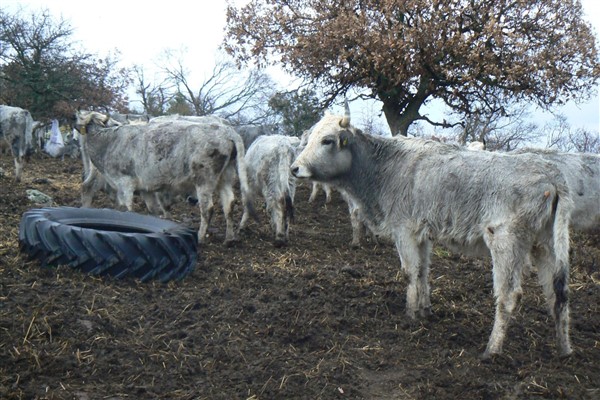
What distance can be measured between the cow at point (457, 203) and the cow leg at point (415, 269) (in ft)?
0.04

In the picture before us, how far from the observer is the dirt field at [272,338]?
182 inches

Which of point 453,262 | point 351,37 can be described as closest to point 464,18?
point 351,37

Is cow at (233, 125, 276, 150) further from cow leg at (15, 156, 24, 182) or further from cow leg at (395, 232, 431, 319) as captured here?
cow leg at (395, 232, 431, 319)

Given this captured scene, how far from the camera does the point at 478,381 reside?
4906mm

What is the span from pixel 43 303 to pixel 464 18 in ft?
49.0

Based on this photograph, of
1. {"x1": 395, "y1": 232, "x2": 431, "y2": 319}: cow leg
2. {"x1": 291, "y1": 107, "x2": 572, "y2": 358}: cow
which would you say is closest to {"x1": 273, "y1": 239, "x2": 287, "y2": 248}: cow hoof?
{"x1": 291, "y1": 107, "x2": 572, "y2": 358}: cow

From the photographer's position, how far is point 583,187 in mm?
10352

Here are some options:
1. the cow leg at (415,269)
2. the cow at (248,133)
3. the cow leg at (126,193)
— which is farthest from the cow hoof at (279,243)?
the cow at (248,133)

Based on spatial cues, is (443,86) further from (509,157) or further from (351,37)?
(509,157)

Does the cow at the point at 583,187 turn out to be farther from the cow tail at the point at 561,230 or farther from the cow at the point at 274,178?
the cow tail at the point at 561,230

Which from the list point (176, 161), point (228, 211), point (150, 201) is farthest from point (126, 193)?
point (228, 211)

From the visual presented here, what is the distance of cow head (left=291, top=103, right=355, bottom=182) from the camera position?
7.23 metres

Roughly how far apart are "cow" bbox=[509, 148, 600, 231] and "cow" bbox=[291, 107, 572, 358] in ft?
13.6

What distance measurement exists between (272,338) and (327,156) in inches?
97.8
